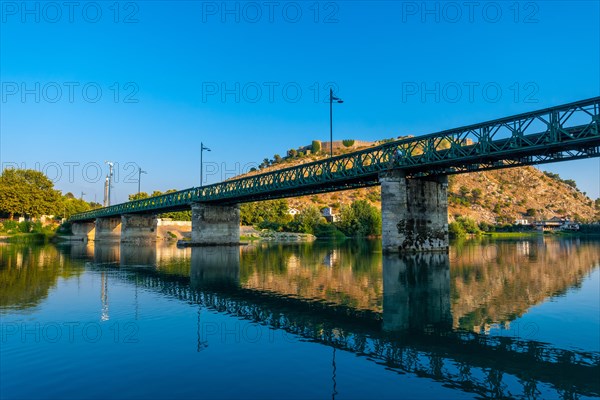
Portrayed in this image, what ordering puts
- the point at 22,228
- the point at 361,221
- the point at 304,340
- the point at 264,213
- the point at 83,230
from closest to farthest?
the point at 304,340
the point at 22,228
the point at 361,221
the point at 83,230
the point at 264,213

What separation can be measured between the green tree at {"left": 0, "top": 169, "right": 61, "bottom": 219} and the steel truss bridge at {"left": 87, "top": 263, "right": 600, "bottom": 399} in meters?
127

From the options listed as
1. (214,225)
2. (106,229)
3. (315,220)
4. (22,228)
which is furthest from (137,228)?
(315,220)

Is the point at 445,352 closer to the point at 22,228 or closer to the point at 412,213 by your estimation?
the point at 412,213

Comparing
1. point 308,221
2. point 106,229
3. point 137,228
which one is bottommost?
point 106,229

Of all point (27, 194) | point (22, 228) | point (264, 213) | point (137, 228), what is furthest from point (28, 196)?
point (264, 213)

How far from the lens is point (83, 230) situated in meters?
139

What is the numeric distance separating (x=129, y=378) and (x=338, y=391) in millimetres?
4922

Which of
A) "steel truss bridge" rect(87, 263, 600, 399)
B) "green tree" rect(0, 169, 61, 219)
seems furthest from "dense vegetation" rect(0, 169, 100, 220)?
"steel truss bridge" rect(87, 263, 600, 399)

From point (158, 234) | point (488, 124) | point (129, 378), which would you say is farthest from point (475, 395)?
point (158, 234)

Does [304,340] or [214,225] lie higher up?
[214,225]

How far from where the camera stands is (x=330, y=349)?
1277cm

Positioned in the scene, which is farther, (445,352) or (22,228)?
(22,228)

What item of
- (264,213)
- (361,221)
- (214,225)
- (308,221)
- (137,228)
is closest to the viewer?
(214,225)

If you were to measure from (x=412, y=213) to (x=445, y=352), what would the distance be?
39.4 m
